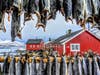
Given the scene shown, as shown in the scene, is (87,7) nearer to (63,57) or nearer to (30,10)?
(30,10)

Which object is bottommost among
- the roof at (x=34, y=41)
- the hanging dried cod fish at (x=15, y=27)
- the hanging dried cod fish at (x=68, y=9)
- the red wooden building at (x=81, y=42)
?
the hanging dried cod fish at (x=15, y=27)

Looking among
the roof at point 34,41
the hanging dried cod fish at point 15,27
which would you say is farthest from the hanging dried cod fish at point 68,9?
the roof at point 34,41

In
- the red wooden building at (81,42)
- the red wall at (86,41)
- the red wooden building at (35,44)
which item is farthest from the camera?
the red wooden building at (35,44)

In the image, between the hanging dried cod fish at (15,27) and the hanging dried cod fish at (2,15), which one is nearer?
the hanging dried cod fish at (2,15)

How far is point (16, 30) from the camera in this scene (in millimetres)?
4027

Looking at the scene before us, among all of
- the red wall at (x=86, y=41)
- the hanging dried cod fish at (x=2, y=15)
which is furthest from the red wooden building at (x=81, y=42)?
the hanging dried cod fish at (x=2, y=15)

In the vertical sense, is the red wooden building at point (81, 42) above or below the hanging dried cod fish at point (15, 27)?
above

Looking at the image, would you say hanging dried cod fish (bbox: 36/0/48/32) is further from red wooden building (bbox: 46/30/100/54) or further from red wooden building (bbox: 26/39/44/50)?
red wooden building (bbox: 26/39/44/50)

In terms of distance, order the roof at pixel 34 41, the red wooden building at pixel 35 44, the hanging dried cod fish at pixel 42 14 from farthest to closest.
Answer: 1. the roof at pixel 34 41
2. the red wooden building at pixel 35 44
3. the hanging dried cod fish at pixel 42 14

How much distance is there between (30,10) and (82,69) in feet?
4.24

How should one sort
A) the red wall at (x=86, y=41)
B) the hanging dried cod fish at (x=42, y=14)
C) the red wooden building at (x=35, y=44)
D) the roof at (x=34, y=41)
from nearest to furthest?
the hanging dried cod fish at (x=42, y=14) < the red wall at (x=86, y=41) < the red wooden building at (x=35, y=44) < the roof at (x=34, y=41)

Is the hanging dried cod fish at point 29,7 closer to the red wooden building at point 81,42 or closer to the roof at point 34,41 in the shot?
the red wooden building at point 81,42

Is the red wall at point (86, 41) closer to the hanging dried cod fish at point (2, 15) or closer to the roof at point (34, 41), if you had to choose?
the roof at point (34, 41)

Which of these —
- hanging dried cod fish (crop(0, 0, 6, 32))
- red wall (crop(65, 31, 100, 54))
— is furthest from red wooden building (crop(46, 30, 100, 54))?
hanging dried cod fish (crop(0, 0, 6, 32))
